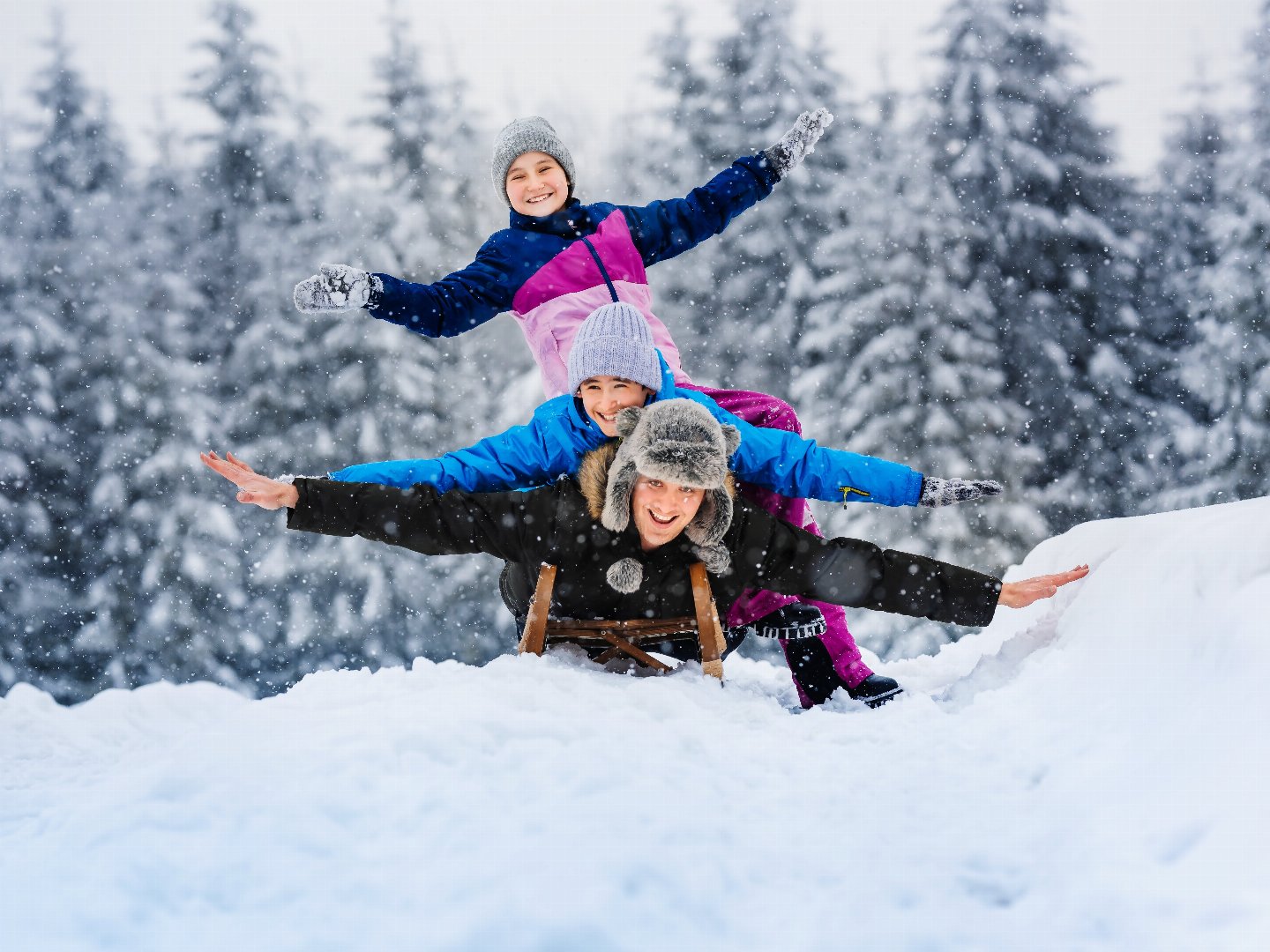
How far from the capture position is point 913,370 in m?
11.9

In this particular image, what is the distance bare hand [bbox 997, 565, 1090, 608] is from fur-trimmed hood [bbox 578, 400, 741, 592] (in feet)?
3.07

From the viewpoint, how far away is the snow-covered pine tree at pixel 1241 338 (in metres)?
12.1

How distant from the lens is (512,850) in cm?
183

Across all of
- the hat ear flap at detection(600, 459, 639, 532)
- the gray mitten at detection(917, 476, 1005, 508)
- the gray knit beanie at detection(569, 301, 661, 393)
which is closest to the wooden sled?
the hat ear flap at detection(600, 459, 639, 532)

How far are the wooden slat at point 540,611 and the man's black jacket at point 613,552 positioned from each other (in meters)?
0.05

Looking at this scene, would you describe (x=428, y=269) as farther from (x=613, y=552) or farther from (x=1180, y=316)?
(x=613, y=552)

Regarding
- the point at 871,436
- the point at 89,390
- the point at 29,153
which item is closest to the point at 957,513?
the point at 871,436

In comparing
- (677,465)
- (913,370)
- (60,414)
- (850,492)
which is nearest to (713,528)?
(677,465)

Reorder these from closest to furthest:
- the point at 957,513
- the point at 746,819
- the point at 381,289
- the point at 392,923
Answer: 1. the point at 392,923
2. the point at 746,819
3. the point at 381,289
4. the point at 957,513

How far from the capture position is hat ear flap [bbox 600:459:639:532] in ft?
10.9

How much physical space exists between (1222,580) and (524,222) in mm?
3069

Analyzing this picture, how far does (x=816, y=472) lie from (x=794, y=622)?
62cm

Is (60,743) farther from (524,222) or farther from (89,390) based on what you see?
(89,390)

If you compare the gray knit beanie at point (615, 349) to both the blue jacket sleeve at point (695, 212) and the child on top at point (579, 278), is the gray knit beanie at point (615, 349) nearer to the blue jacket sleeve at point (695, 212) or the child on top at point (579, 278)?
the child on top at point (579, 278)
